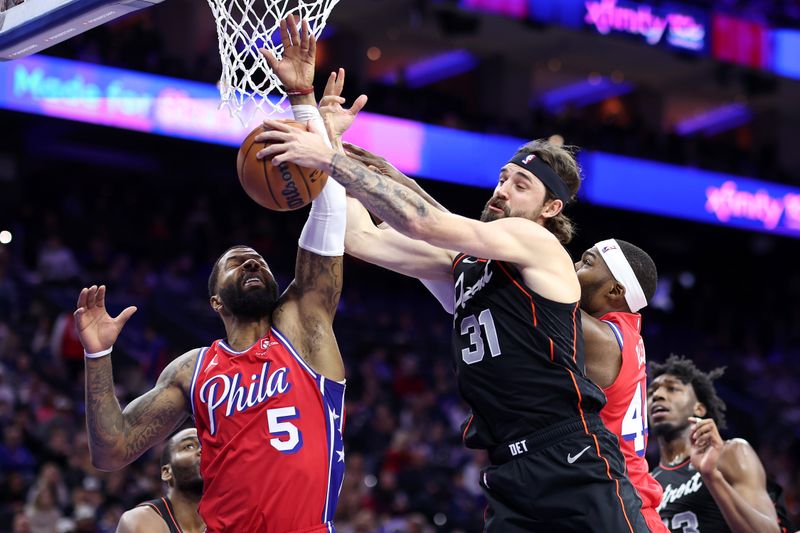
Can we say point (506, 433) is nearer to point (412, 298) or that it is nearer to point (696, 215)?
point (412, 298)

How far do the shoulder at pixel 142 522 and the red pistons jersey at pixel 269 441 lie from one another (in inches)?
24.8

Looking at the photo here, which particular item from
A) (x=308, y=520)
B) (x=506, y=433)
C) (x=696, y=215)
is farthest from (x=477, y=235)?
(x=696, y=215)

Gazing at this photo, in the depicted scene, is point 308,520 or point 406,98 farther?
point 406,98

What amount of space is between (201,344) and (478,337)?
30.7ft

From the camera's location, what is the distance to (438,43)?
22.5 metres

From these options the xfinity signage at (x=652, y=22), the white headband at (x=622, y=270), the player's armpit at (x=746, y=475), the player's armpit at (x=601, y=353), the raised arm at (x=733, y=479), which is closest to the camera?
the player's armpit at (x=601, y=353)

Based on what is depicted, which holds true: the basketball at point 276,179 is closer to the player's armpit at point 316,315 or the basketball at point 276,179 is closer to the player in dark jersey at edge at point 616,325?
the player's armpit at point 316,315

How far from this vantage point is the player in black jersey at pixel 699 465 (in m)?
5.20

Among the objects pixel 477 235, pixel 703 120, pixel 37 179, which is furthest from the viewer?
pixel 703 120

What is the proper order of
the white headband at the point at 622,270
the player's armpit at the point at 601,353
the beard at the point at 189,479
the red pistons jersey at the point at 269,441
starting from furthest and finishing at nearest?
the beard at the point at 189,479 < the white headband at the point at 622,270 < the player's armpit at the point at 601,353 < the red pistons jersey at the point at 269,441

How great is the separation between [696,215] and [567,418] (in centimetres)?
1613

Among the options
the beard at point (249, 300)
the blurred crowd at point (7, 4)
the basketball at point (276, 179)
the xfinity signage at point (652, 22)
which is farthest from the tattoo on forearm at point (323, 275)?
the xfinity signage at point (652, 22)

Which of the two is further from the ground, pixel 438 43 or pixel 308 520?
pixel 438 43

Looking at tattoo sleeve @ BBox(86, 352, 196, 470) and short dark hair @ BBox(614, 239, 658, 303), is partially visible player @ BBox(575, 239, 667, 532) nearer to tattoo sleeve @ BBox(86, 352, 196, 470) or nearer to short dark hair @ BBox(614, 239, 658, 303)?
short dark hair @ BBox(614, 239, 658, 303)
